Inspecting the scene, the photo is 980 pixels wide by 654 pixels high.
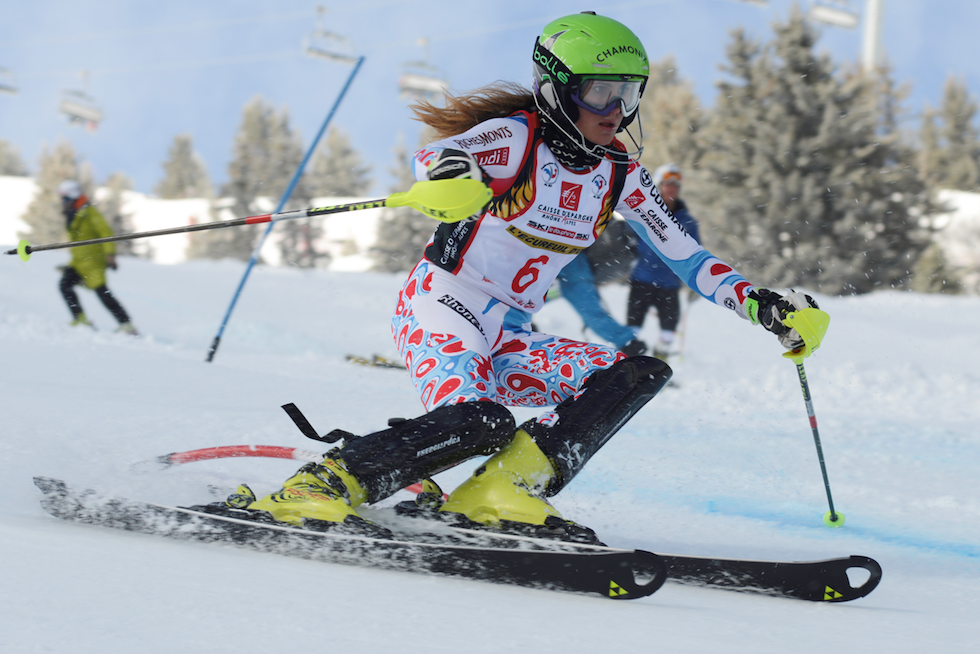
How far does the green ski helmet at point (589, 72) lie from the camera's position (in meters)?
2.43

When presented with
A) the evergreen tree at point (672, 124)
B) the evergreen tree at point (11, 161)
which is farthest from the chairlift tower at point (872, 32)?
the evergreen tree at point (11, 161)

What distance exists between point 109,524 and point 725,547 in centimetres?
191

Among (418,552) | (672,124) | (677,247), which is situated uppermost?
(672,124)

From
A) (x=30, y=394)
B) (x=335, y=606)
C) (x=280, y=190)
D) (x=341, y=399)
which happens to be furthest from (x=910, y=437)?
(x=280, y=190)

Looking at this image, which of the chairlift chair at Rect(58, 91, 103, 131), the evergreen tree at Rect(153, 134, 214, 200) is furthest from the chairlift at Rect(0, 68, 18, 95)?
the evergreen tree at Rect(153, 134, 214, 200)

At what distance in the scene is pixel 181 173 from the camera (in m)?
63.2

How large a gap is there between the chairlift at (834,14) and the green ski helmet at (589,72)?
20971 mm

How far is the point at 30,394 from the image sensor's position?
13.0ft

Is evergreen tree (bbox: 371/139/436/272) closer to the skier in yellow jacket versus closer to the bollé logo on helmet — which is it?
the skier in yellow jacket

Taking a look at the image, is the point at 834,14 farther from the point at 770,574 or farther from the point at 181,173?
the point at 181,173

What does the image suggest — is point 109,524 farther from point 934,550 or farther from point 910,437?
point 910,437

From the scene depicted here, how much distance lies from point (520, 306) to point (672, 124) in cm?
3249

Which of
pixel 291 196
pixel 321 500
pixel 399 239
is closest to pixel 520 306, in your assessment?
pixel 321 500

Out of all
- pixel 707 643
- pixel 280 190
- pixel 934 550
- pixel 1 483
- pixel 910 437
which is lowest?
pixel 1 483
